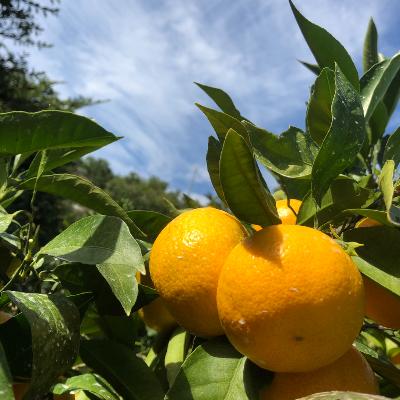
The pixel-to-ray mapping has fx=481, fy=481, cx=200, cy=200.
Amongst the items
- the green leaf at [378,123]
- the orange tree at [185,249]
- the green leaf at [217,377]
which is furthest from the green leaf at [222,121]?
the green leaf at [378,123]

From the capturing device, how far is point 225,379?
47 centimetres

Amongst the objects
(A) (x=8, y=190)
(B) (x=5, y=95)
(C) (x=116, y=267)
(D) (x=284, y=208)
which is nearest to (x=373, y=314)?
(D) (x=284, y=208)

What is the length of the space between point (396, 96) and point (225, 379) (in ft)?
Result: 2.16

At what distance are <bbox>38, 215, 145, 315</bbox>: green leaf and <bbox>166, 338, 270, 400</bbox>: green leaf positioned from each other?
91mm

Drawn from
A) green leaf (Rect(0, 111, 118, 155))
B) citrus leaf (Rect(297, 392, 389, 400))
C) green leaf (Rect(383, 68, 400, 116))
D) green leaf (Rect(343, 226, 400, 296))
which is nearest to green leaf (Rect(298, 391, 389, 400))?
citrus leaf (Rect(297, 392, 389, 400))

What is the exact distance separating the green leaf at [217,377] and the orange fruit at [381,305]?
150mm

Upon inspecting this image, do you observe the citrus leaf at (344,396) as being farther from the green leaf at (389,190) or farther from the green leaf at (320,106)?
the green leaf at (320,106)

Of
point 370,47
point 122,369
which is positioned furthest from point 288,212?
point 370,47

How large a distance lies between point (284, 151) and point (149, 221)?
230mm

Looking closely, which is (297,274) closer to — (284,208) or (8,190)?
(284,208)

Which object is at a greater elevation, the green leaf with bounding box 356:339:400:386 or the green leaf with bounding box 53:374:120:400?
the green leaf with bounding box 356:339:400:386

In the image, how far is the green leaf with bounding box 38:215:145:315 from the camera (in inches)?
17.9

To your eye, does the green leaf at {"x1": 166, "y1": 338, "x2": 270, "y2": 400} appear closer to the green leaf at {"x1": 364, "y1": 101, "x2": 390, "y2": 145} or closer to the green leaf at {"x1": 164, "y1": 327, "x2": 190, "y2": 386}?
the green leaf at {"x1": 164, "y1": 327, "x2": 190, "y2": 386}

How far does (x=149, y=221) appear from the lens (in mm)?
697
